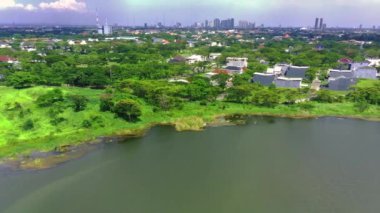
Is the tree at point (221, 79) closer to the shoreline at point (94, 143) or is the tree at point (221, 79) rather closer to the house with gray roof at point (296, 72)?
the shoreline at point (94, 143)

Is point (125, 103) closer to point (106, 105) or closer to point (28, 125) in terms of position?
point (106, 105)

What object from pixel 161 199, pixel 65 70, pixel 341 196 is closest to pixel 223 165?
pixel 161 199

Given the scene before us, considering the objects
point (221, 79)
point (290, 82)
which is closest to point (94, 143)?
point (221, 79)

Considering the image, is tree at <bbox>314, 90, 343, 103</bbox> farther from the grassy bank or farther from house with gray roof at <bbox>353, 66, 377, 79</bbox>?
house with gray roof at <bbox>353, 66, 377, 79</bbox>

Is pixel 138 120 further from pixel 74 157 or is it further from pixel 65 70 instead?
pixel 65 70

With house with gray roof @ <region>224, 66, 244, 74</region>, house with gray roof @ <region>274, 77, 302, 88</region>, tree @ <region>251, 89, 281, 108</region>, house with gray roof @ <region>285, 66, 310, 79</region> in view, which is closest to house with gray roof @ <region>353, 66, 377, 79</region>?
house with gray roof @ <region>285, 66, 310, 79</region>
